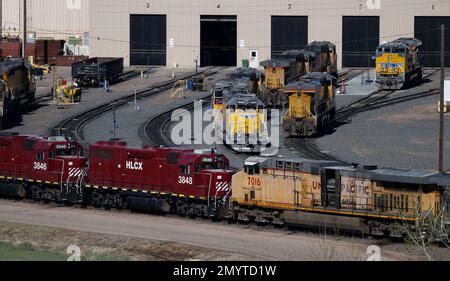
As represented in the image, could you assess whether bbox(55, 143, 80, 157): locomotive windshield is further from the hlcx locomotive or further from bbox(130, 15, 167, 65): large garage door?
bbox(130, 15, 167, 65): large garage door

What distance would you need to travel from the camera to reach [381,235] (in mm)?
46406

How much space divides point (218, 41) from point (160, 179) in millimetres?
60644

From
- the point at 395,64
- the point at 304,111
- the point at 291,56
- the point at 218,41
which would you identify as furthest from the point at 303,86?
the point at 218,41

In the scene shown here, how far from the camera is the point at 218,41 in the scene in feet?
370

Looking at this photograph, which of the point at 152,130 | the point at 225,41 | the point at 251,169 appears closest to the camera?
the point at 251,169

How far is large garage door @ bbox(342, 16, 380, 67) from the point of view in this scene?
337 ft

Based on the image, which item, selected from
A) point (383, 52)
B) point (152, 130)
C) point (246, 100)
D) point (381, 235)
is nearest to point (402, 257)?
point (381, 235)

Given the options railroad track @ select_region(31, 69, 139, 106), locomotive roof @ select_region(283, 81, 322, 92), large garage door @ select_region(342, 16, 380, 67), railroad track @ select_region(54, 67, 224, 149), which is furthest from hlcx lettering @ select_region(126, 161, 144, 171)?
large garage door @ select_region(342, 16, 380, 67)

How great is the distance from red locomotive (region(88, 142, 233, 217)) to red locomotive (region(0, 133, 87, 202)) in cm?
109

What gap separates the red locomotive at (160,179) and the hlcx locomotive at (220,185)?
0.05 m

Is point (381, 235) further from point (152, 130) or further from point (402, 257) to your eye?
point (152, 130)

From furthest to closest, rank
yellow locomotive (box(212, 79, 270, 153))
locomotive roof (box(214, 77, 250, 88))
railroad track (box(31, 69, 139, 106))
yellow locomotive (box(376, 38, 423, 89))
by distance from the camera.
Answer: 1. railroad track (box(31, 69, 139, 106))
2. yellow locomotive (box(376, 38, 423, 89))
3. locomotive roof (box(214, 77, 250, 88))
4. yellow locomotive (box(212, 79, 270, 153))

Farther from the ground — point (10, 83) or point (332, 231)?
point (10, 83)

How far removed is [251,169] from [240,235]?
3.91 metres
